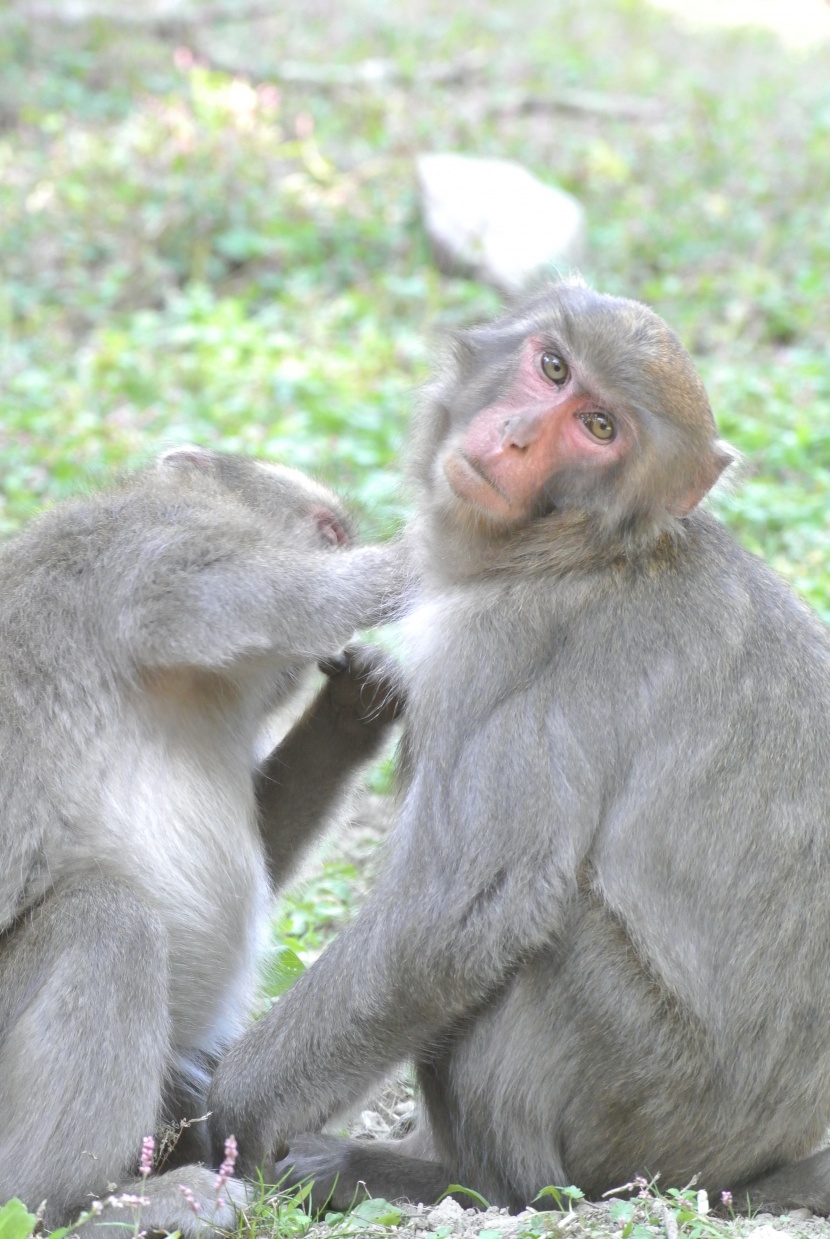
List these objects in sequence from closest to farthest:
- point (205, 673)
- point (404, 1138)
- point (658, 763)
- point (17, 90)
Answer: point (658, 763) → point (205, 673) → point (404, 1138) → point (17, 90)

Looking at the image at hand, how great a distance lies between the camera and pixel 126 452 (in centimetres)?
728

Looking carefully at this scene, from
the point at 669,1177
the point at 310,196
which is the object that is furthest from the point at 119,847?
the point at 310,196

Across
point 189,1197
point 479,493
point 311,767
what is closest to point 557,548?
point 479,493

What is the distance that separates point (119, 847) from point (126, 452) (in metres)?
3.96

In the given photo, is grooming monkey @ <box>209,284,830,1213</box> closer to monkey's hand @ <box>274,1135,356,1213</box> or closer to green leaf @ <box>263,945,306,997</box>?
monkey's hand @ <box>274,1135,356,1213</box>

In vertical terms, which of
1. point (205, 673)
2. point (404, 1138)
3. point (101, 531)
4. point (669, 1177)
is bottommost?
point (404, 1138)

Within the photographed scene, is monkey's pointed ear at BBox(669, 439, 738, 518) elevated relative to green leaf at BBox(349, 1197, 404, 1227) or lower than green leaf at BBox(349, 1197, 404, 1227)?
elevated

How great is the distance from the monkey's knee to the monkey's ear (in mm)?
1241

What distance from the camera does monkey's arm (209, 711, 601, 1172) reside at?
135 inches

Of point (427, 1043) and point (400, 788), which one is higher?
point (400, 788)

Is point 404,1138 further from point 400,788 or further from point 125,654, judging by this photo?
point 125,654

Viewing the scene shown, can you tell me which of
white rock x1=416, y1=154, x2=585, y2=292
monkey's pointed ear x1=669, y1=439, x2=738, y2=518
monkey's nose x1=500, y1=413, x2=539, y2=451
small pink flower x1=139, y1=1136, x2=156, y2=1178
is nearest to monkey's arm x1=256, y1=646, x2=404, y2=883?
monkey's nose x1=500, y1=413, x2=539, y2=451

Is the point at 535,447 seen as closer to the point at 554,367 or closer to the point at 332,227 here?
the point at 554,367

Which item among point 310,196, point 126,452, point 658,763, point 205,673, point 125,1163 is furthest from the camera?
point 310,196
